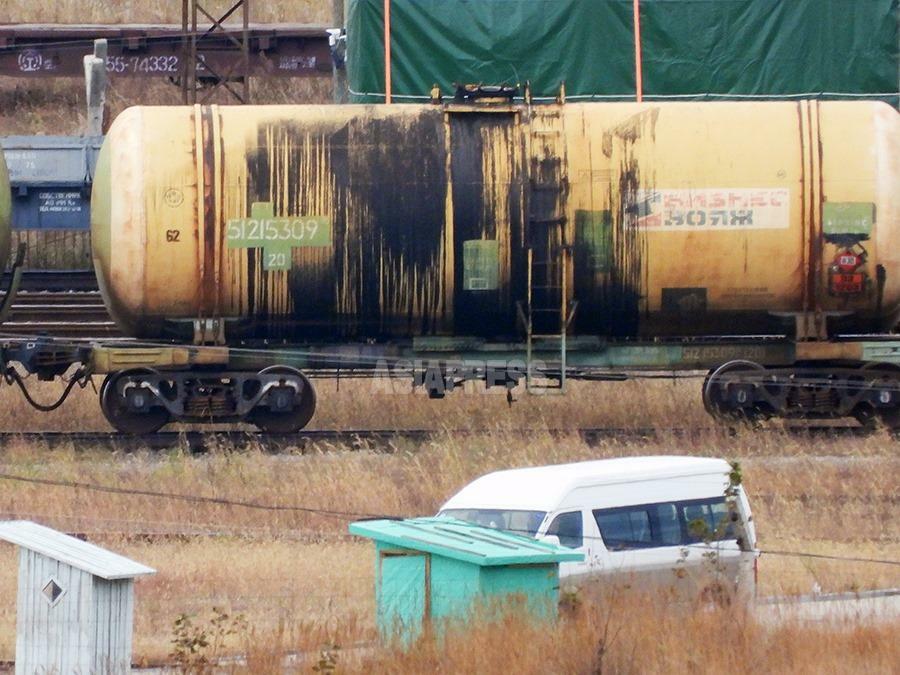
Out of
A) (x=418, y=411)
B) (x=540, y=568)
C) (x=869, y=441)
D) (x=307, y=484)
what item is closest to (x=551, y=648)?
(x=540, y=568)

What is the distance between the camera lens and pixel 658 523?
1055 cm

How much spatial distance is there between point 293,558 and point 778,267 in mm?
7245

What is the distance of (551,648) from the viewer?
8625 mm

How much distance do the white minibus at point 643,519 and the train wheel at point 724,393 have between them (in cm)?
651

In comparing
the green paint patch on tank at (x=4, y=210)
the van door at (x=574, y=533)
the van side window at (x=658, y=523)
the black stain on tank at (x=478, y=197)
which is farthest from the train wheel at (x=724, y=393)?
the green paint patch on tank at (x=4, y=210)

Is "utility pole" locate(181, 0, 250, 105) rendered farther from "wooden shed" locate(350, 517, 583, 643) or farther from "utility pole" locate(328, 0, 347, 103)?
"wooden shed" locate(350, 517, 583, 643)

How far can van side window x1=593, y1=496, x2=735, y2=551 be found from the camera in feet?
34.2

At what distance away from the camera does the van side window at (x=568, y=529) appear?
10258 millimetres

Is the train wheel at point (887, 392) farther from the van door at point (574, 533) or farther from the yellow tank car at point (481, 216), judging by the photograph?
the van door at point (574, 533)

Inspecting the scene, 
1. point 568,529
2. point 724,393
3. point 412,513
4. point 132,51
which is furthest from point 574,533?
point 132,51

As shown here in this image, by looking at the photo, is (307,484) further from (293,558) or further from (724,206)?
(724,206)

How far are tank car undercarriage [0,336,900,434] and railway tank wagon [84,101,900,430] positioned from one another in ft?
0.13

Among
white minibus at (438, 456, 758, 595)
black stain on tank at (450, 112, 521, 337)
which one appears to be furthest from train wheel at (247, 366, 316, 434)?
white minibus at (438, 456, 758, 595)

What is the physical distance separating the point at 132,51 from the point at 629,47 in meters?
15.1
